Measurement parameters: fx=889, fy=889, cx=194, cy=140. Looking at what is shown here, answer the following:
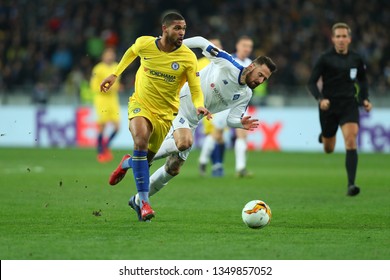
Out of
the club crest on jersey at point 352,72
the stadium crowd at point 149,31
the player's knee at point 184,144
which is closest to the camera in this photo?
the player's knee at point 184,144

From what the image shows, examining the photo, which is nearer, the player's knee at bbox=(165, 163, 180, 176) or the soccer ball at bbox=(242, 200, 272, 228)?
the soccer ball at bbox=(242, 200, 272, 228)

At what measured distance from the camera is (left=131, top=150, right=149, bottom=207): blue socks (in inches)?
364

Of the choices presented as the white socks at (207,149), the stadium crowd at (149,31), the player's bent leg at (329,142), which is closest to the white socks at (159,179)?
the player's bent leg at (329,142)

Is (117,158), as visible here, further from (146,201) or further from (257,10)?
(146,201)

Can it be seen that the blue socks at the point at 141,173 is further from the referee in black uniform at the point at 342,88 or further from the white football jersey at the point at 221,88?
the referee in black uniform at the point at 342,88

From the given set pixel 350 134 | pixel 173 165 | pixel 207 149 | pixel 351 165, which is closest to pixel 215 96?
pixel 173 165

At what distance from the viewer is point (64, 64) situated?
26.9 metres

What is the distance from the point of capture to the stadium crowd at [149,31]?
84.1 feet

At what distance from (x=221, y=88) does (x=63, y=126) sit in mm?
14731

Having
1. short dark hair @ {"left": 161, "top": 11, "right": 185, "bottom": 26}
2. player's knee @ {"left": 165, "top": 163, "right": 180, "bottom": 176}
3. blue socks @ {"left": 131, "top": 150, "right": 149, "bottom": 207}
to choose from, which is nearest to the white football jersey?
player's knee @ {"left": 165, "top": 163, "right": 180, "bottom": 176}

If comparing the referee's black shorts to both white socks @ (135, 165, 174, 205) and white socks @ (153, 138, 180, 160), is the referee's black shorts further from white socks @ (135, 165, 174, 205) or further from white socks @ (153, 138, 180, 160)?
white socks @ (135, 165, 174, 205)

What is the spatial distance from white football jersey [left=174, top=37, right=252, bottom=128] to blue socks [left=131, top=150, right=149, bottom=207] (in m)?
0.92

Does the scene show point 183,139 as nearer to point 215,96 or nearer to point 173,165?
point 173,165

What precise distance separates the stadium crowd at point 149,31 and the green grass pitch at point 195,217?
8094mm
